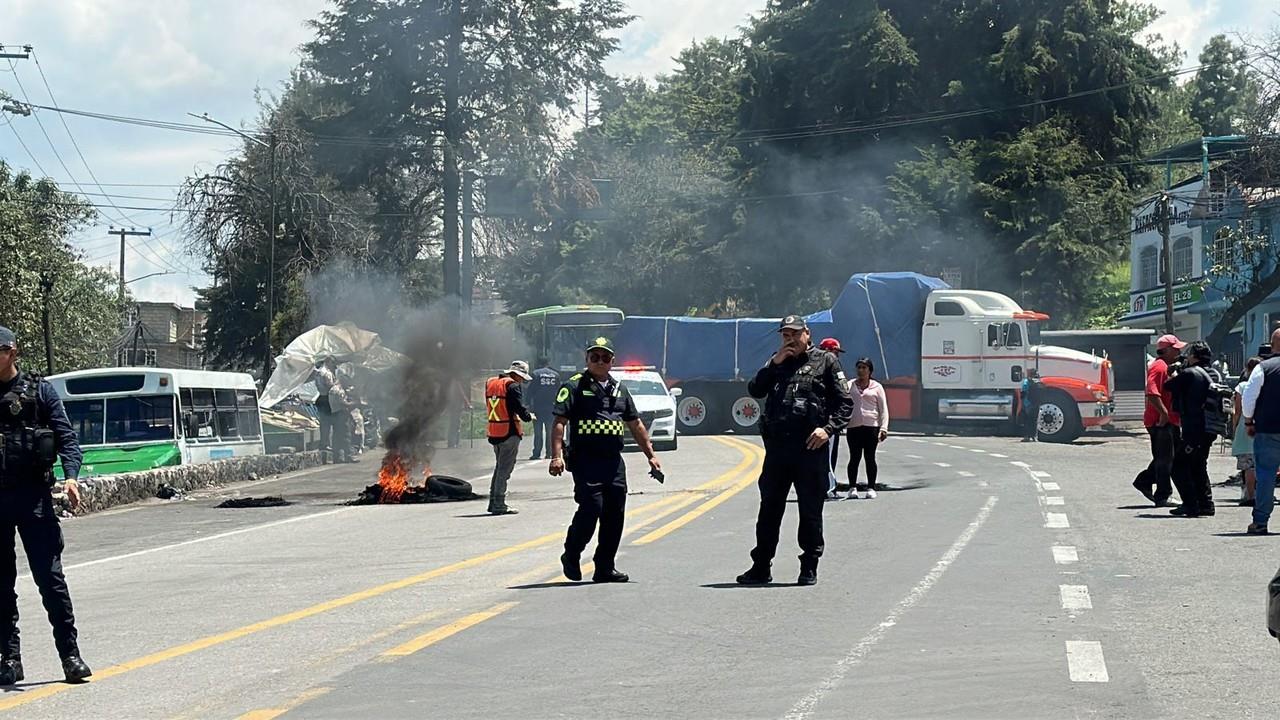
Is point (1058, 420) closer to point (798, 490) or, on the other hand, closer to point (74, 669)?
point (798, 490)

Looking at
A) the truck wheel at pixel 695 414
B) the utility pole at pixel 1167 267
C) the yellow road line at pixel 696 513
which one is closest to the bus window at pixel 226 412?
the yellow road line at pixel 696 513

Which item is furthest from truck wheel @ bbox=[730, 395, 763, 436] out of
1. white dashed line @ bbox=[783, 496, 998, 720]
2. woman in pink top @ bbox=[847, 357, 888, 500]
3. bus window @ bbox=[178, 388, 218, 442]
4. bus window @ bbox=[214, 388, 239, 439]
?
white dashed line @ bbox=[783, 496, 998, 720]

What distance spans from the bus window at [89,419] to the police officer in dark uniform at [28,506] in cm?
1759

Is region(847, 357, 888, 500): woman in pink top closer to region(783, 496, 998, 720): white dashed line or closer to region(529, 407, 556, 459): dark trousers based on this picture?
region(783, 496, 998, 720): white dashed line

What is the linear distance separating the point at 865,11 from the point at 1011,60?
5530 mm

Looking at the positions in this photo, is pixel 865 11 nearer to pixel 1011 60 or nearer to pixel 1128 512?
pixel 1011 60

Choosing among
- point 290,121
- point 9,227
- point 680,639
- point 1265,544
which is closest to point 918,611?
point 680,639

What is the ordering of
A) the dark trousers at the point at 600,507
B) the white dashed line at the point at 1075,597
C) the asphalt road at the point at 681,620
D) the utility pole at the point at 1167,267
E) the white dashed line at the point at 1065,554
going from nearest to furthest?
1. the asphalt road at the point at 681,620
2. the white dashed line at the point at 1075,597
3. the dark trousers at the point at 600,507
4. the white dashed line at the point at 1065,554
5. the utility pole at the point at 1167,267

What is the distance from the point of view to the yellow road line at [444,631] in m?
8.20

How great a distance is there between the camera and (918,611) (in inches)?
369

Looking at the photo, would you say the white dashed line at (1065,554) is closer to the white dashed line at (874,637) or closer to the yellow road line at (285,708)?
the white dashed line at (874,637)

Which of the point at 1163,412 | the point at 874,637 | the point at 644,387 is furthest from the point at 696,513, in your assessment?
the point at 644,387

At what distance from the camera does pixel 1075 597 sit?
991cm

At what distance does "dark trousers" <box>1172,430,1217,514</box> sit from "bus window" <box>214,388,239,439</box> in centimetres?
1768
